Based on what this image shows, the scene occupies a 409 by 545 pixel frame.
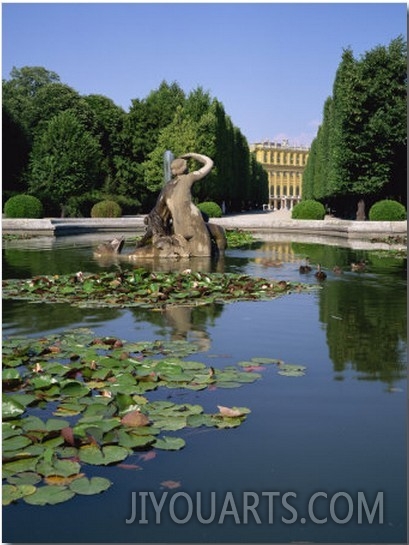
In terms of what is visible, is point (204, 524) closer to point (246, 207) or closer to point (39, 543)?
point (39, 543)

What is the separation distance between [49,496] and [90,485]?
0.18 metres

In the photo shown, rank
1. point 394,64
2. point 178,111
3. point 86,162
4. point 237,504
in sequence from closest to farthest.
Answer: point 237,504 → point 394,64 → point 86,162 → point 178,111

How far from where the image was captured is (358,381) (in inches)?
178

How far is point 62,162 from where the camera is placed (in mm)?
34969

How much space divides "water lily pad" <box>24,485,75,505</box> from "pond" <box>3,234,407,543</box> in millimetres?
29

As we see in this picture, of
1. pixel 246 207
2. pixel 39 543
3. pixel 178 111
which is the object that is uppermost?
pixel 178 111

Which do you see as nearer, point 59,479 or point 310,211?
point 59,479

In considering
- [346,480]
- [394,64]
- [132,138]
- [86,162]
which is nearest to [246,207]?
[132,138]

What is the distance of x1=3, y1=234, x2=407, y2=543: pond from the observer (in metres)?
2.64

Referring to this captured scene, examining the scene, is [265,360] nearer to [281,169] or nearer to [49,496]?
[49,496]

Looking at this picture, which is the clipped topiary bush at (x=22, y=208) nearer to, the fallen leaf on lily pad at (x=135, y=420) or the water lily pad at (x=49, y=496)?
the fallen leaf on lily pad at (x=135, y=420)

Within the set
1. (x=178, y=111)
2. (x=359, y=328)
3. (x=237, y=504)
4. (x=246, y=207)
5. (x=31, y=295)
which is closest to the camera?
(x=237, y=504)

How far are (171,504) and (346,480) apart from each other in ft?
2.56


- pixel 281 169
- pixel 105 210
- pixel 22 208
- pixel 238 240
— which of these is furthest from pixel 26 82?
pixel 281 169
